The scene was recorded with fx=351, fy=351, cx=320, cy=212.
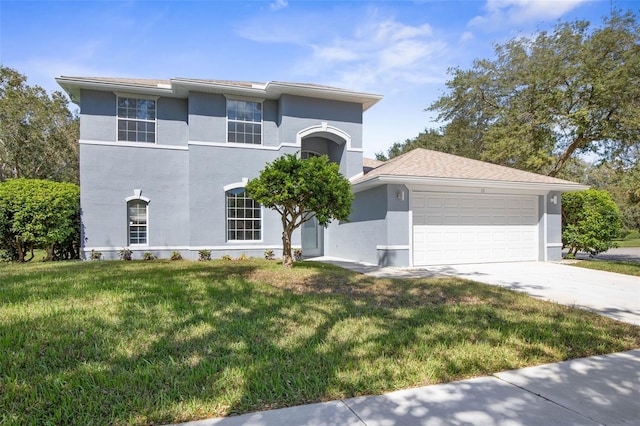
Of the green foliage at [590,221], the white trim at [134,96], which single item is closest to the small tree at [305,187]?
the white trim at [134,96]

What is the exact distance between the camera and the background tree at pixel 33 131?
20.8 metres

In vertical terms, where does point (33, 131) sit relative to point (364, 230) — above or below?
above

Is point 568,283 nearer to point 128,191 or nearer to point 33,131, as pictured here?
point 128,191

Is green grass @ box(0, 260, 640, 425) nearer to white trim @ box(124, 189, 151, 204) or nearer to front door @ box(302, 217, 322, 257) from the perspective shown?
white trim @ box(124, 189, 151, 204)

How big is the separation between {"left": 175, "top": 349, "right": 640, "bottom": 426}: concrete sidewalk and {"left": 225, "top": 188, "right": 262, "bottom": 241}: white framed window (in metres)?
11.2

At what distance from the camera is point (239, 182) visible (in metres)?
13.5

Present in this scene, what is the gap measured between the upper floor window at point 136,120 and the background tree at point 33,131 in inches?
518

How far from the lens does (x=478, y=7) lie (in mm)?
11211

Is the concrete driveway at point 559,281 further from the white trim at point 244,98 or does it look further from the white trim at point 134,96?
the white trim at point 134,96

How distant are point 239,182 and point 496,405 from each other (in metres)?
11.9

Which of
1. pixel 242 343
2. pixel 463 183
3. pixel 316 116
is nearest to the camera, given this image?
pixel 242 343

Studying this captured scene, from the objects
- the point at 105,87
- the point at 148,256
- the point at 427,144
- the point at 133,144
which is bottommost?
→ the point at 148,256

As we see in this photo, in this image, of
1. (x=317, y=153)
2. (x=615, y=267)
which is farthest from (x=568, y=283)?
(x=317, y=153)

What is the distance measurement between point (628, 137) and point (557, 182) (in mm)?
7936
